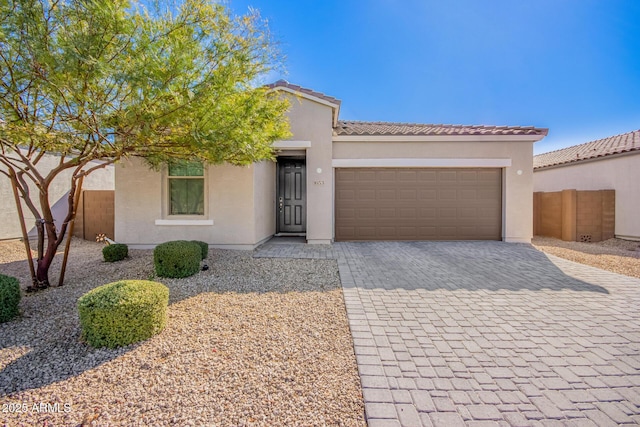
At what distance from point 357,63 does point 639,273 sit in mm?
10589

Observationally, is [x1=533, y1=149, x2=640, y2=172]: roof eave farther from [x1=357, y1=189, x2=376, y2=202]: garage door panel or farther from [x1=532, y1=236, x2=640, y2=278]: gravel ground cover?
[x1=357, y1=189, x2=376, y2=202]: garage door panel

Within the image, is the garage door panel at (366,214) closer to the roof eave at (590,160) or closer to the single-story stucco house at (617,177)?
the single-story stucco house at (617,177)

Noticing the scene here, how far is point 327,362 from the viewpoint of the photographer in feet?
9.29

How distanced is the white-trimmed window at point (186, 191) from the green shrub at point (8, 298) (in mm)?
4478

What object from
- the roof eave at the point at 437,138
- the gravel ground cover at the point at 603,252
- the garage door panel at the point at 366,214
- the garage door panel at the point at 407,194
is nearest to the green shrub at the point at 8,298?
the roof eave at the point at 437,138

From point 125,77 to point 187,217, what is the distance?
16.3 feet

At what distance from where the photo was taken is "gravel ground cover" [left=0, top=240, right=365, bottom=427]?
215cm

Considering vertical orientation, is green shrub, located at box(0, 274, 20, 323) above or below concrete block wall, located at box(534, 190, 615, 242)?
below

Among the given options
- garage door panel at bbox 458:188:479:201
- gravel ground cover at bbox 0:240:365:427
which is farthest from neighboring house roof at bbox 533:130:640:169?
gravel ground cover at bbox 0:240:365:427

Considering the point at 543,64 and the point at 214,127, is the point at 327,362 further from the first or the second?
the point at 543,64

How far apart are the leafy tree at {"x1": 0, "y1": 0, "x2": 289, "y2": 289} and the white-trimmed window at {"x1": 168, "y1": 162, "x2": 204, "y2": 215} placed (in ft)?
9.70

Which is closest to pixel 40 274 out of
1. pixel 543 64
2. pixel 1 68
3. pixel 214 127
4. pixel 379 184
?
pixel 1 68

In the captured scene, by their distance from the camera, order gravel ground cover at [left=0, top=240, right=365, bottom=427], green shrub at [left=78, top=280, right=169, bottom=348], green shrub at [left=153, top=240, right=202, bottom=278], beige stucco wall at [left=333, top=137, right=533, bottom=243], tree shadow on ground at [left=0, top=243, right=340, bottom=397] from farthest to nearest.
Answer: beige stucco wall at [left=333, top=137, right=533, bottom=243], green shrub at [left=153, top=240, right=202, bottom=278], green shrub at [left=78, top=280, right=169, bottom=348], tree shadow on ground at [left=0, top=243, right=340, bottom=397], gravel ground cover at [left=0, top=240, right=365, bottom=427]

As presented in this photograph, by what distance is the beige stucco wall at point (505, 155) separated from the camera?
31.9 ft
